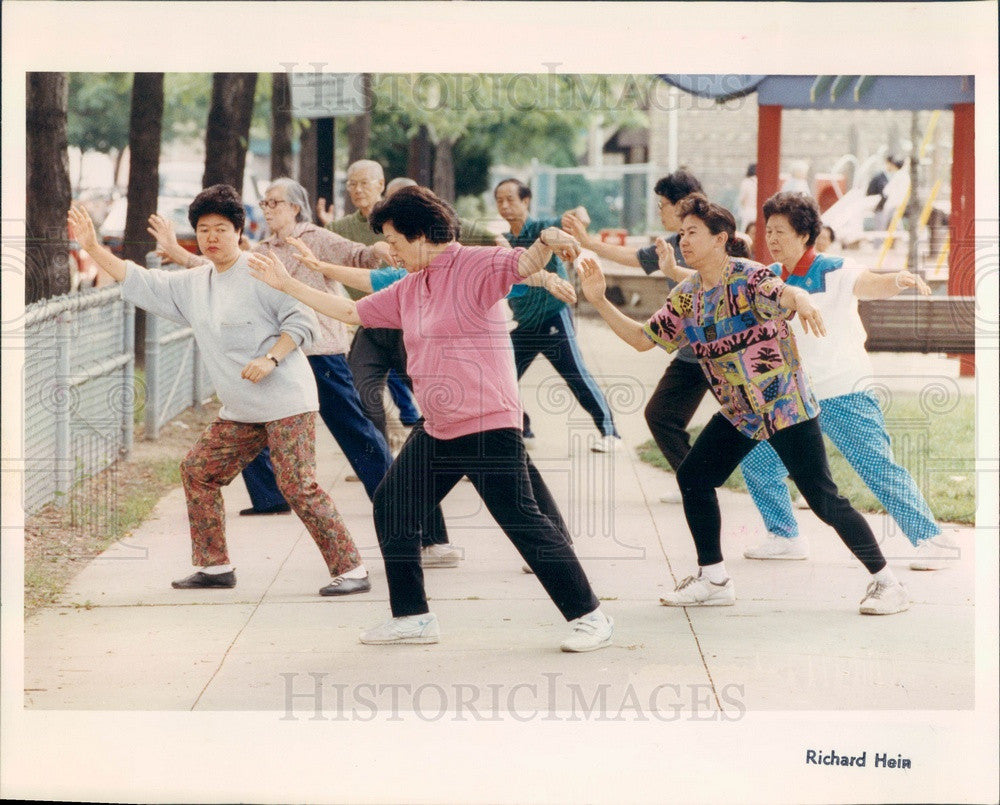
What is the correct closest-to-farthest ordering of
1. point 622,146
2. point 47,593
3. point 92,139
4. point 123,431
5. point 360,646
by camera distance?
point 360,646, point 47,593, point 123,431, point 622,146, point 92,139

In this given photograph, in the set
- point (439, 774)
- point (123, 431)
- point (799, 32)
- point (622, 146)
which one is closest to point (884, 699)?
A: point (439, 774)

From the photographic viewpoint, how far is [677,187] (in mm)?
6594

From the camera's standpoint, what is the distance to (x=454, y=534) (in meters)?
7.02

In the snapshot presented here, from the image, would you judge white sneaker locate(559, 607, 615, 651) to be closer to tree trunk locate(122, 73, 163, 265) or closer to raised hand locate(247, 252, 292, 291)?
raised hand locate(247, 252, 292, 291)

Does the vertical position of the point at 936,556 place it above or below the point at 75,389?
below

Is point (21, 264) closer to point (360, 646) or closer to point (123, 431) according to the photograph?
point (360, 646)

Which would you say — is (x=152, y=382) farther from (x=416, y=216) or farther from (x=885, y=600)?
(x=885, y=600)

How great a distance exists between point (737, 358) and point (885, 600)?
118 centimetres

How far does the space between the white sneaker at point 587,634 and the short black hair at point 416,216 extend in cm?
143

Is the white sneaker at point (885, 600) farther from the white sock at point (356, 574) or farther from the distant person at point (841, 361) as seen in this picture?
the white sock at point (356, 574)

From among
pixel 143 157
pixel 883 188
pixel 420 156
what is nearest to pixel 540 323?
pixel 143 157

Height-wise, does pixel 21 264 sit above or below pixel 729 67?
below

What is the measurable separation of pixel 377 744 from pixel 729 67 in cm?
251
